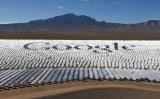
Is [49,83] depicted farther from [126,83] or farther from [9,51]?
[9,51]

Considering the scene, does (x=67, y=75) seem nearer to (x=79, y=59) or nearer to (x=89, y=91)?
(x=89, y=91)

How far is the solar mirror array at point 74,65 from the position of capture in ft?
51.2

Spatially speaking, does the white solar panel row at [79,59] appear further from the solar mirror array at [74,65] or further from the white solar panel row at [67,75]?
the white solar panel row at [67,75]

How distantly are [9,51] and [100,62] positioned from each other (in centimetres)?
754

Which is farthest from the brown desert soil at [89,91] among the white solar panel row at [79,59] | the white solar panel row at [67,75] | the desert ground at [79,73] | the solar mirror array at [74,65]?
the white solar panel row at [79,59]

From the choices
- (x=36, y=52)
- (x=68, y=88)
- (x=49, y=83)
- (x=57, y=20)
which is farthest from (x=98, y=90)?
(x=57, y=20)

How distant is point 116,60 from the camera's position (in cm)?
2138

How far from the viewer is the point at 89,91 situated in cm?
1320

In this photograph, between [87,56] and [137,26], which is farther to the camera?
[137,26]

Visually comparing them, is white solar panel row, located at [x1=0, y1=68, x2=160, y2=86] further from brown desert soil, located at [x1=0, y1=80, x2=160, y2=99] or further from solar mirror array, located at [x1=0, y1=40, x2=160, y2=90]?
brown desert soil, located at [x1=0, y1=80, x2=160, y2=99]

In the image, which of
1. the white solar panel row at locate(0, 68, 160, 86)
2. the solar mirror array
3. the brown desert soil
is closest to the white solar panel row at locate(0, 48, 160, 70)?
the solar mirror array

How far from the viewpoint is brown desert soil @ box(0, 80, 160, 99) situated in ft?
41.0

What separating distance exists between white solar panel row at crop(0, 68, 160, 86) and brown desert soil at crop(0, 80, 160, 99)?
0.94 m

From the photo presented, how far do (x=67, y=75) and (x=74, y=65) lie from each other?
3352 mm
